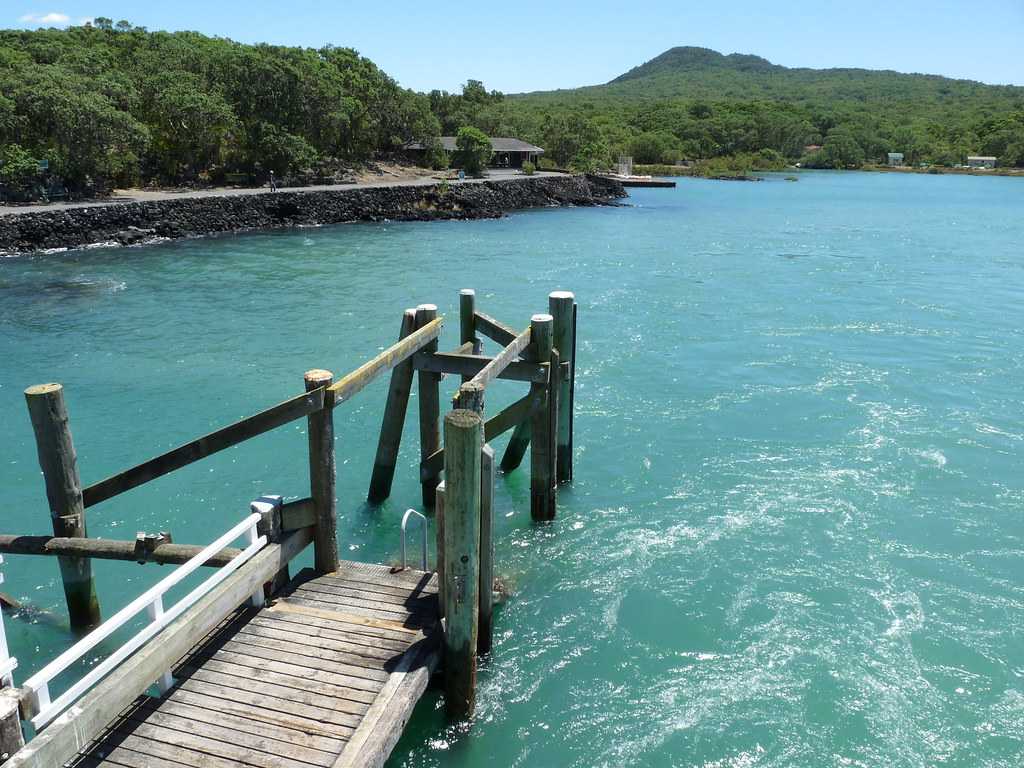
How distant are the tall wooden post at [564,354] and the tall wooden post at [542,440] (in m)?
0.24

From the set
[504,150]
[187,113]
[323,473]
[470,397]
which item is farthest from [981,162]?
[323,473]

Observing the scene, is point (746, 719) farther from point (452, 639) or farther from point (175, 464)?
point (175, 464)

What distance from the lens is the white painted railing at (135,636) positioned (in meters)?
4.55

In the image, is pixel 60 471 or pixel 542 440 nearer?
pixel 60 471

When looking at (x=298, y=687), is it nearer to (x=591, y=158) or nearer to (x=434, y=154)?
(x=434, y=154)

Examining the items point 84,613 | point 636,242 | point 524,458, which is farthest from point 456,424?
point 636,242

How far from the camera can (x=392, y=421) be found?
1098cm

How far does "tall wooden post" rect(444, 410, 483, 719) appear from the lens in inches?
255

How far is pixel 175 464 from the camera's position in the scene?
7.72 meters

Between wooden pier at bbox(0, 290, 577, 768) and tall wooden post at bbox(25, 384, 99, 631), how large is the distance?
0.05ft

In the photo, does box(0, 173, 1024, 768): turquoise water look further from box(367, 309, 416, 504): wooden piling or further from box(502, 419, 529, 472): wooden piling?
box(367, 309, 416, 504): wooden piling

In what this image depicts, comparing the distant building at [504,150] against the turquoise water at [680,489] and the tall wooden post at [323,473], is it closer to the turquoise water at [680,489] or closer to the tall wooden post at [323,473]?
the turquoise water at [680,489]

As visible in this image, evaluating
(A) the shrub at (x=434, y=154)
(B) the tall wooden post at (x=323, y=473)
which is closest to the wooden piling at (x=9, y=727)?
(B) the tall wooden post at (x=323, y=473)

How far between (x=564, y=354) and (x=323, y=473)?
451cm
